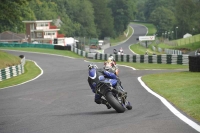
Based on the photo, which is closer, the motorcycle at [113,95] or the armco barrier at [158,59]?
the motorcycle at [113,95]

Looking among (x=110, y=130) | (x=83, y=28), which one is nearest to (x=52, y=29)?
(x=83, y=28)

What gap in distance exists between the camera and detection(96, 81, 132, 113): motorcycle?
1197 cm

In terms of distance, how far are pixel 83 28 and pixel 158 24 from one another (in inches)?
1190

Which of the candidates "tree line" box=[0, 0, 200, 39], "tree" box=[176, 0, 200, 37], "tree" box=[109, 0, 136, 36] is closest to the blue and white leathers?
"tree line" box=[0, 0, 200, 39]

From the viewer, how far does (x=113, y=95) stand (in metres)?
12.6

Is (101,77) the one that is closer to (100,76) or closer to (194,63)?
(100,76)

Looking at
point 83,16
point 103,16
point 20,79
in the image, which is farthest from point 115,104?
point 103,16

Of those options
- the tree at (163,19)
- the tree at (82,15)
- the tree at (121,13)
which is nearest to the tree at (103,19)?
the tree at (82,15)

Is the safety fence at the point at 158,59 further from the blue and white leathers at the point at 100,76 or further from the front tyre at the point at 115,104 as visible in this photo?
the front tyre at the point at 115,104

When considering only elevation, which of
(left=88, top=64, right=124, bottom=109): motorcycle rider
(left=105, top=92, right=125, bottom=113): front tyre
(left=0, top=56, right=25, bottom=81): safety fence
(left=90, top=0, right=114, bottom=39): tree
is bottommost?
(left=0, top=56, right=25, bottom=81): safety fence

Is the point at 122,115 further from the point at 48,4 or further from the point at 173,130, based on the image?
the point at 48,4

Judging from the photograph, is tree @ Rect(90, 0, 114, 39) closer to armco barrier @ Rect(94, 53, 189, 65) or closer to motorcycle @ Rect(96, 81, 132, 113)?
armco barrier @ Rect(94, 53, 189, 65)

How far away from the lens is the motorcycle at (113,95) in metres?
12.0

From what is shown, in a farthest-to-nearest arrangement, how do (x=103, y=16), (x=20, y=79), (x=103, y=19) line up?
1. (x=103, y=16)
2. (x=103, y=19)
3. (x=20, y=79)
